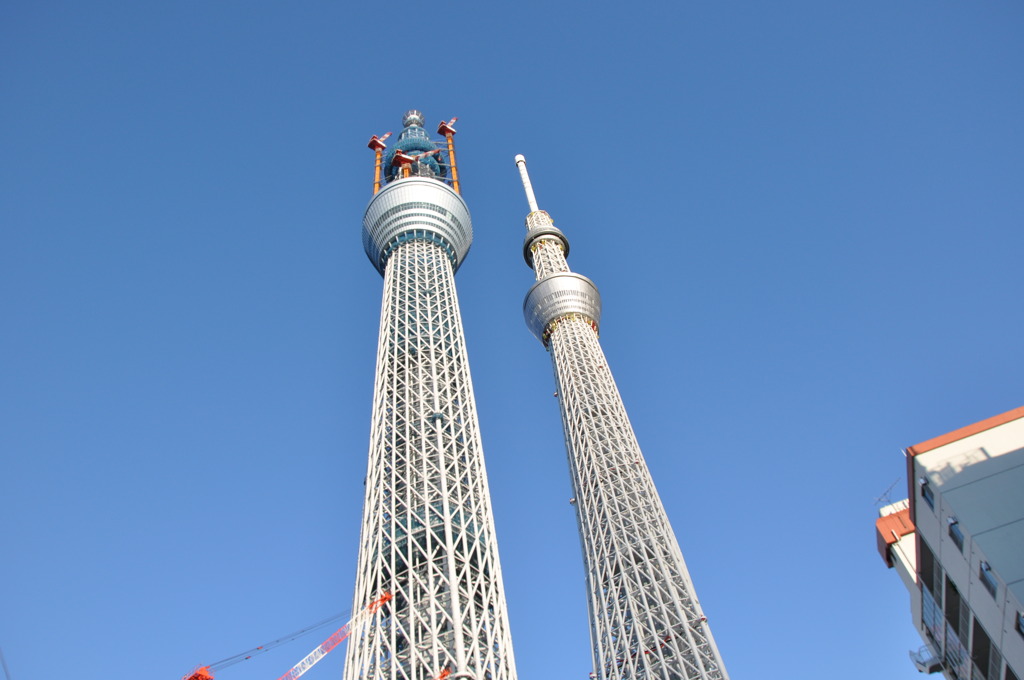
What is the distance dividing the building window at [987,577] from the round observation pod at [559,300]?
4989 centimetres

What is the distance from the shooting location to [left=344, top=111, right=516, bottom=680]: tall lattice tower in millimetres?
30906

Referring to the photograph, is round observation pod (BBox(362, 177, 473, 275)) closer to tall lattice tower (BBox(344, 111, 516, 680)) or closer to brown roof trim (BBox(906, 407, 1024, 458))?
tall lattice tower (BBox(344, 111, 516, 680))

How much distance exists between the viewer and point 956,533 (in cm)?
2372

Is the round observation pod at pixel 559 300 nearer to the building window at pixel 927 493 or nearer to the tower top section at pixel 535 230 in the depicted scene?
the tower top section at pixel 535 230

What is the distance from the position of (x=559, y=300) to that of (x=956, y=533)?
49.3 meters

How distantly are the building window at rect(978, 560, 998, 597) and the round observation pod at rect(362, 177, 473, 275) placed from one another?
38.8 m

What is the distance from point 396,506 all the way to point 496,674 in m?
9.51

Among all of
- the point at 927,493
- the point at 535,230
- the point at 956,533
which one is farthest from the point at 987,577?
the point at 535,230

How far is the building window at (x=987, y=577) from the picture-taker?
2202 centimetres

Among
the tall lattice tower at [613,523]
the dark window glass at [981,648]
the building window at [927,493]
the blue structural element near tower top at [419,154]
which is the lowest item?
the dark window glass at [981,648]

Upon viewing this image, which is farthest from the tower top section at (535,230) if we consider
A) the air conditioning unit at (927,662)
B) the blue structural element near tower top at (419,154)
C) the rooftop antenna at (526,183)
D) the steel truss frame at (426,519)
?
the air conditioning unit at (927,662)

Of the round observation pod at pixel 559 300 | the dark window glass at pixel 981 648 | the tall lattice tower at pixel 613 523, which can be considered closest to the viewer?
the dark window glass at pixel 981 648

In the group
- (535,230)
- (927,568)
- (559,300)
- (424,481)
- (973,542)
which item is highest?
(535,230)

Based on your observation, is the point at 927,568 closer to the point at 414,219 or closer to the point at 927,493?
the point at 927,493
